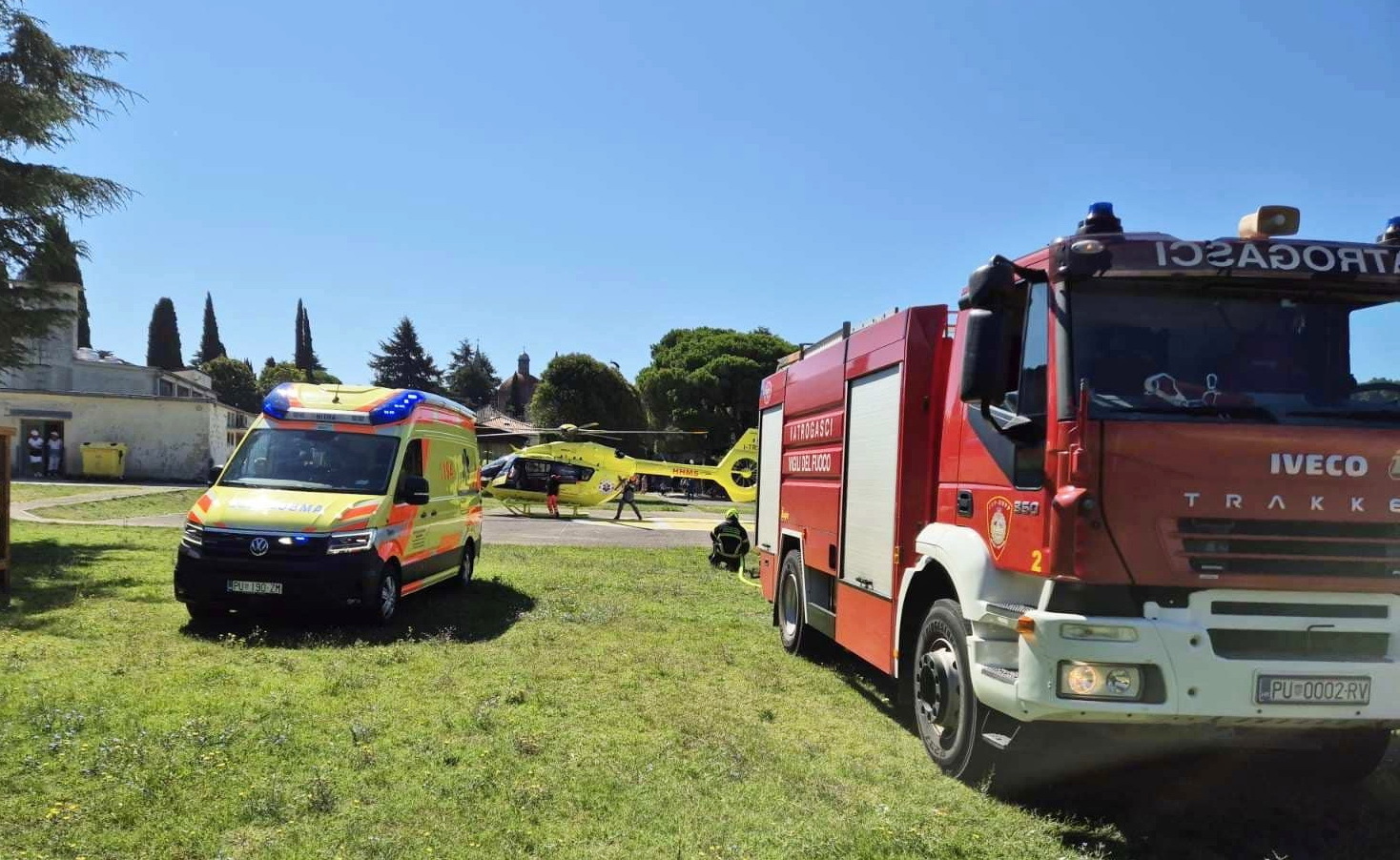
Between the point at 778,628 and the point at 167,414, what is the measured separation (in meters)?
35.3

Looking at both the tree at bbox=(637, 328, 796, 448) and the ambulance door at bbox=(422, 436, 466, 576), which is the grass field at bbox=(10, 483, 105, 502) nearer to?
the ambulance door at bbox=(422, 436, 466, 576)

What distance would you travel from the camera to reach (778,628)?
32.3 feet

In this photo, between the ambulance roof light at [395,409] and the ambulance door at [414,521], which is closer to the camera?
the ambulance door at [414,521]

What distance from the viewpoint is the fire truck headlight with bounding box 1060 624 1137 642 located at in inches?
161

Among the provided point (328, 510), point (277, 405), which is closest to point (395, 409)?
point (277, 405)

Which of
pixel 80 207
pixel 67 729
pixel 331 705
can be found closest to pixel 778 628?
pixel 331 705

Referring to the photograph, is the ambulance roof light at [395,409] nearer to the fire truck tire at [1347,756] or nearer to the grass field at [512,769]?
the grass field at [512,769]

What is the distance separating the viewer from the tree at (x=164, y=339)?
238 ft

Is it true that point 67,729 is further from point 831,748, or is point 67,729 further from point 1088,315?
point 1088,315

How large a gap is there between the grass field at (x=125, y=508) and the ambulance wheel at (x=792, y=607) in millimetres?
18239

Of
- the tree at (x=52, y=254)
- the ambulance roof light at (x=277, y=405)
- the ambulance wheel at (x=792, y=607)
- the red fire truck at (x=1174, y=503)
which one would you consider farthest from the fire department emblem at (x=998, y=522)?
the tree at (x=52, y=254)

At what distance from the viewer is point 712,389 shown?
59062 millimetres

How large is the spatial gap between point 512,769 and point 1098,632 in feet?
10.1

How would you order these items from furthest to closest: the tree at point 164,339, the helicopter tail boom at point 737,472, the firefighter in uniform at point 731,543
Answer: the tree at point 164,339 < the helicopter tail boom at point 737,472 < the firefighter in uniform at point 731,543
